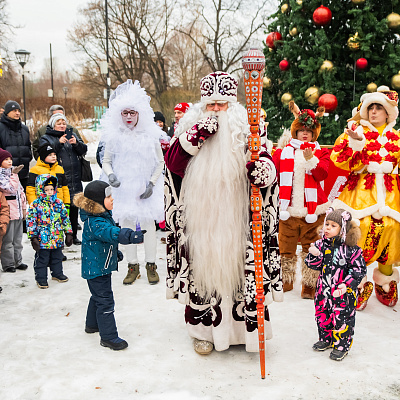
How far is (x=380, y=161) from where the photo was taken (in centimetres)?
419

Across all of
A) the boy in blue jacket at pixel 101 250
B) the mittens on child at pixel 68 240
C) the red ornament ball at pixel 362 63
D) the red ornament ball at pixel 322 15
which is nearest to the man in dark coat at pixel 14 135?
the mittens on child at pixel 68 240

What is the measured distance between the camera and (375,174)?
4.25 metres

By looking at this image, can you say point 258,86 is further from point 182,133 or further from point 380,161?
point 380,161

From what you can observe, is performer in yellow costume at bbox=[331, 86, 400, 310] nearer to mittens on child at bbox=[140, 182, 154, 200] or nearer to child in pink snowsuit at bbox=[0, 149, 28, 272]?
mittens on child at bbox=[140, 182, 154, 200]

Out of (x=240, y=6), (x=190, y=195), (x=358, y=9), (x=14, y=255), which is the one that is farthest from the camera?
(x=240, y=6)

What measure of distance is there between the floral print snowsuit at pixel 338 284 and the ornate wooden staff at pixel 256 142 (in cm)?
62

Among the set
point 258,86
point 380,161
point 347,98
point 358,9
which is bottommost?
point 380,161

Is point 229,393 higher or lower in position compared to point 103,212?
lower

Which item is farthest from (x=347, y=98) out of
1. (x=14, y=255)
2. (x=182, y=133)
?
(x=14, y=255)

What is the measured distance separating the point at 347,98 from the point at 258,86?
5.92 metres

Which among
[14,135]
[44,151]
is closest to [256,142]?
[44,151]

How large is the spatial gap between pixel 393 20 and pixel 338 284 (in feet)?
19.2

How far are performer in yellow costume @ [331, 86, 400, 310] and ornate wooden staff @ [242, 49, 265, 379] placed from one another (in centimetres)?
141

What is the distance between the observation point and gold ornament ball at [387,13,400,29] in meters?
7.38
